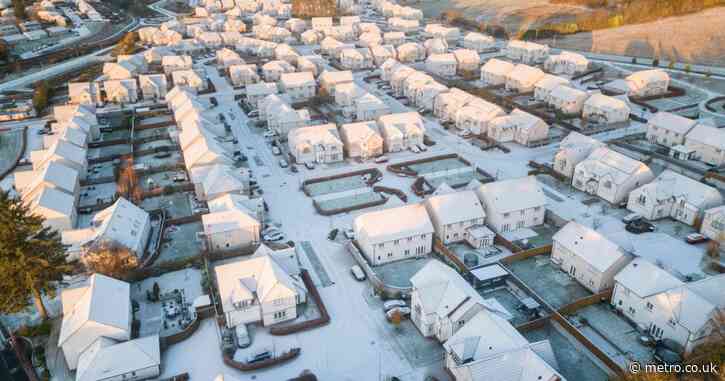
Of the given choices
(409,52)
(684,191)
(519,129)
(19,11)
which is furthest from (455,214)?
(19,11)

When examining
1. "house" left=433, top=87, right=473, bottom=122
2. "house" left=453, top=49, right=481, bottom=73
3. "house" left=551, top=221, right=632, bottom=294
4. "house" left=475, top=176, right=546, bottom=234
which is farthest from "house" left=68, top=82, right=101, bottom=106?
"house" left=551, top=221, right=632, bottom=294

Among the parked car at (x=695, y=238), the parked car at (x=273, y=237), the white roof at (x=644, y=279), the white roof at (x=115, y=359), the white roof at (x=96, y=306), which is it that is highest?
the white roof at (x=96, y=306)

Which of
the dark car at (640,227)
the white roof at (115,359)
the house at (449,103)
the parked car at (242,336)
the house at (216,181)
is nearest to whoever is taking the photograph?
the white roof at (115,359)

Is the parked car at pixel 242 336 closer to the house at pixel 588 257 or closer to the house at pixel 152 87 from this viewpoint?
the house at pixel 588 257

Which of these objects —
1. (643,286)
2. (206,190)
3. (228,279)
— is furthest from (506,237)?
(206,190)

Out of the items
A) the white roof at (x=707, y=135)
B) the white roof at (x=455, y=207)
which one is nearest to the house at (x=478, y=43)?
the white roof at (x=707, y=135)

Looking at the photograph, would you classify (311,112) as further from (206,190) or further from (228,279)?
(228,279)
